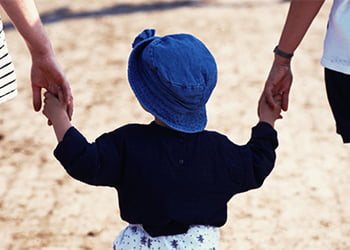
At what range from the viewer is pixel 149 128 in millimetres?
1969

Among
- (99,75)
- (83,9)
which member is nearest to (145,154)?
(99,75)

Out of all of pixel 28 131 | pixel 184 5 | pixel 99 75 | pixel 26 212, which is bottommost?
pixel 184 5

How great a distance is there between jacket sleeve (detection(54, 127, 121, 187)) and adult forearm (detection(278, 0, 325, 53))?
876 millimetres

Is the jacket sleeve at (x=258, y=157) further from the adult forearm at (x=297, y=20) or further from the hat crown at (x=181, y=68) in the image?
the adult forearm at (x=297, y=20)

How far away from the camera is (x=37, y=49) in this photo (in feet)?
7.87

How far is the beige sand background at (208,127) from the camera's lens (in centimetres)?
344

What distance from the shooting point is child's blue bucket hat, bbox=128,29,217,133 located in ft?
6.10

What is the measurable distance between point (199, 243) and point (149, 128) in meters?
0.39

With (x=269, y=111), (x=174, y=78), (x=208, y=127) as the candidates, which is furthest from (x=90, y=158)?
(x=208, y=127)

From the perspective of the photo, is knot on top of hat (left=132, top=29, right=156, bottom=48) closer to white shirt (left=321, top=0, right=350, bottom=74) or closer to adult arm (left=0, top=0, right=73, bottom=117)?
adult arm (left=0, top=0, right=73, bottom=117)

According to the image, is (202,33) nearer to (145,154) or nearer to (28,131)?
(28,131)

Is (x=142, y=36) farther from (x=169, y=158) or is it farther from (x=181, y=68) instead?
(x=169, y=158)

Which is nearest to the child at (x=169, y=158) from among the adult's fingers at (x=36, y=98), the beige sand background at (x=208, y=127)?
the adult's fingers at (x=36, y=98)

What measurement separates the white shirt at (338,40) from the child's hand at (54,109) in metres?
0.89
